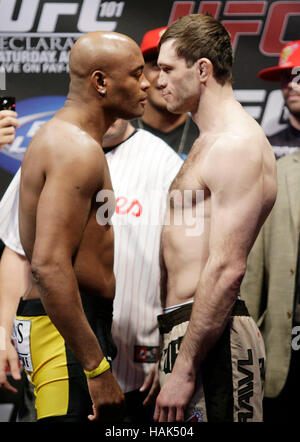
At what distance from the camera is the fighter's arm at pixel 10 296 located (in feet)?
7.09

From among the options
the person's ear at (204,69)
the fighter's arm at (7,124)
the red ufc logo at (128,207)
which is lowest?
the red ufc logo at (128,207)

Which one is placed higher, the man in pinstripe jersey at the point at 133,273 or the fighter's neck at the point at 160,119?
the fighter's neck at the point at 160,119

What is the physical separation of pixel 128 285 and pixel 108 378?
593 millimetres

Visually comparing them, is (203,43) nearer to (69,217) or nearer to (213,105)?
(213,105)

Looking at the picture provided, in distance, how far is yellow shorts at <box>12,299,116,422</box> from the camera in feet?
5.34

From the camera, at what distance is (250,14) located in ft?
8.34

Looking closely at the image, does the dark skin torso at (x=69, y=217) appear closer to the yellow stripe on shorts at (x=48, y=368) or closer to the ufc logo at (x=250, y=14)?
the yellow stripe on shorts at (x=48, y=368)

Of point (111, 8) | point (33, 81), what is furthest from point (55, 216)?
point (111, 8)

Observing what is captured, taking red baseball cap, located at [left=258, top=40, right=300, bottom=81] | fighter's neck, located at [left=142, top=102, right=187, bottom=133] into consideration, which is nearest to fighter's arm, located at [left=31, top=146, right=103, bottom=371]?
fighter's neck, located at [left=142, top=102, right=187, bottom=133]

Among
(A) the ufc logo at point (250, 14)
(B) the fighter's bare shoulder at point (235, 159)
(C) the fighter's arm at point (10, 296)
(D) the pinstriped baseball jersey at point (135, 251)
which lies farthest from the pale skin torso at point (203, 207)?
(A) the ufc logo at point (250, 14)

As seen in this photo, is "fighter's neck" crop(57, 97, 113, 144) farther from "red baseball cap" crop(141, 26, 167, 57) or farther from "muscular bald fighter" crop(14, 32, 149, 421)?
"red baseball cap" crop(141, 26, 167, 57)

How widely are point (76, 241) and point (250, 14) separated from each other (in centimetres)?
153

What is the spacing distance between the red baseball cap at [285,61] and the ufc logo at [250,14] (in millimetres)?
76

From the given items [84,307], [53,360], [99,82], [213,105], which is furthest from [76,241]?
[213,105]
